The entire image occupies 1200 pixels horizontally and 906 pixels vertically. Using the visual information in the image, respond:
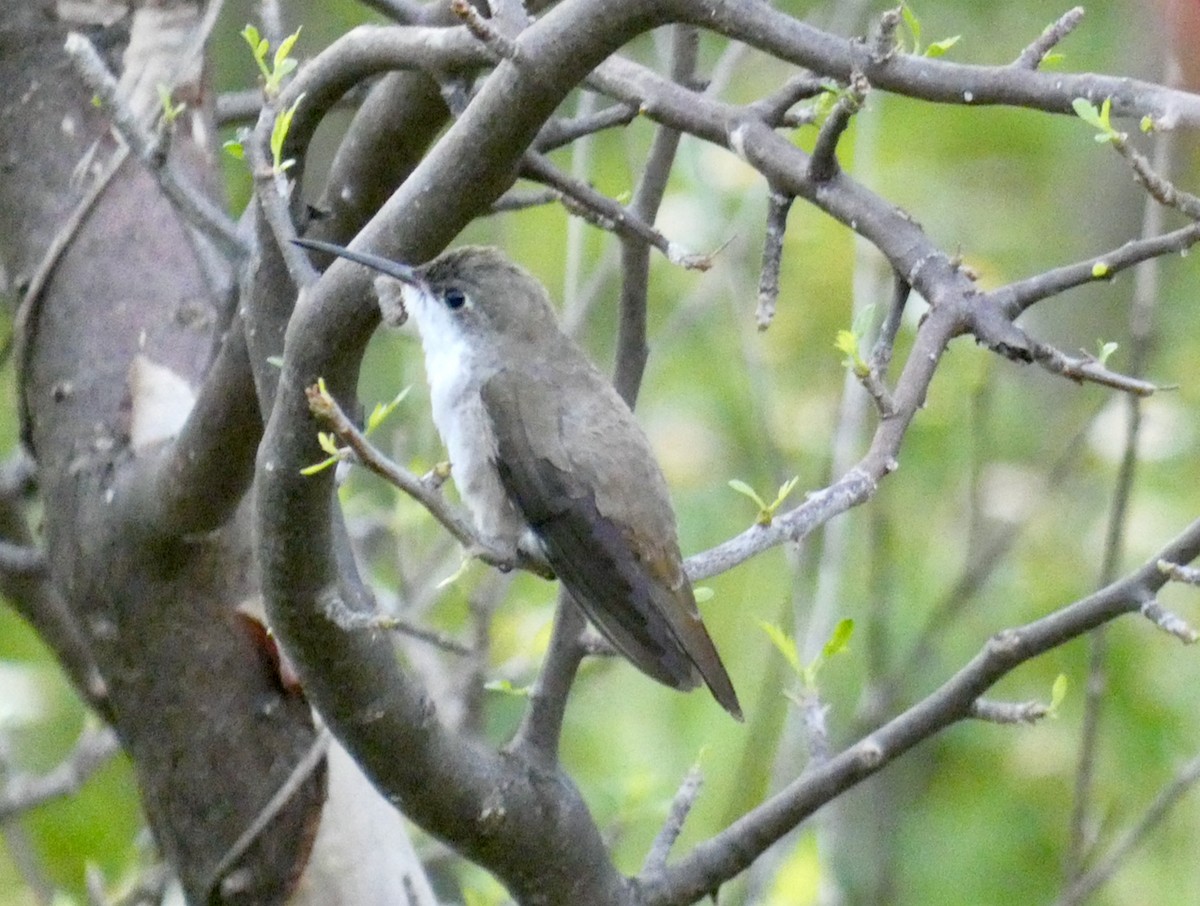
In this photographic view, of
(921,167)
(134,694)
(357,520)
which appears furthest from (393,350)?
(134,694)

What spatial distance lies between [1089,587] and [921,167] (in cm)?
219

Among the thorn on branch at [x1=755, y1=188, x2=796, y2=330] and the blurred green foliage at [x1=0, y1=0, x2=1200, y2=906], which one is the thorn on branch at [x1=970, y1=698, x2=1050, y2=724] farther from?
the blurred green foliage at [x1=0, y1=0, x2=1200, y2=906]

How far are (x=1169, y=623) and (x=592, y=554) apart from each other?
126 centimetres

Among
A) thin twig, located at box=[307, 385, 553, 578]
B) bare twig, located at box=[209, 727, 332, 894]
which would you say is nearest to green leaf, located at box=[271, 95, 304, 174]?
thin twig, located at box=[307, 385, 553, 578]

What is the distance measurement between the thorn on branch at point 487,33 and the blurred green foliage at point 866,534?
242cm

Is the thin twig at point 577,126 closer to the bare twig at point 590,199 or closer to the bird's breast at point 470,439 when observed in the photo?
the bare twig at point 590,199

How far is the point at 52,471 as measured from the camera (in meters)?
3.15

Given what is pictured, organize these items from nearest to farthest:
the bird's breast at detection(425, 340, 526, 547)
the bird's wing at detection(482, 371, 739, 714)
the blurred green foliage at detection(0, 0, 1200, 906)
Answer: the bird's wing at detection(482, 371, 739, 714), the bird's breast at detection(425, 340, 526, 547), the blurred green foliage at detection(0, 0, 1200, 906)

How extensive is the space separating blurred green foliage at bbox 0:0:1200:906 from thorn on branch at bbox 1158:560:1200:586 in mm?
1887

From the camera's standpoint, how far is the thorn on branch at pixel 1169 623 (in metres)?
1.97

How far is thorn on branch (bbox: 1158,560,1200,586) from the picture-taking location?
198 centimetres

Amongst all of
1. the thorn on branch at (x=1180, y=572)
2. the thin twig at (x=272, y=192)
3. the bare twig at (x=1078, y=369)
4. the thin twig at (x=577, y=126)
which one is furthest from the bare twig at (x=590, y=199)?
the thorn on branch at (x=1180, y=572)

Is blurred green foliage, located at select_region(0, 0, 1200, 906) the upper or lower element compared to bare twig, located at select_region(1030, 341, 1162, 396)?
lower

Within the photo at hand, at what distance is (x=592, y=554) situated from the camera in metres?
3.06
